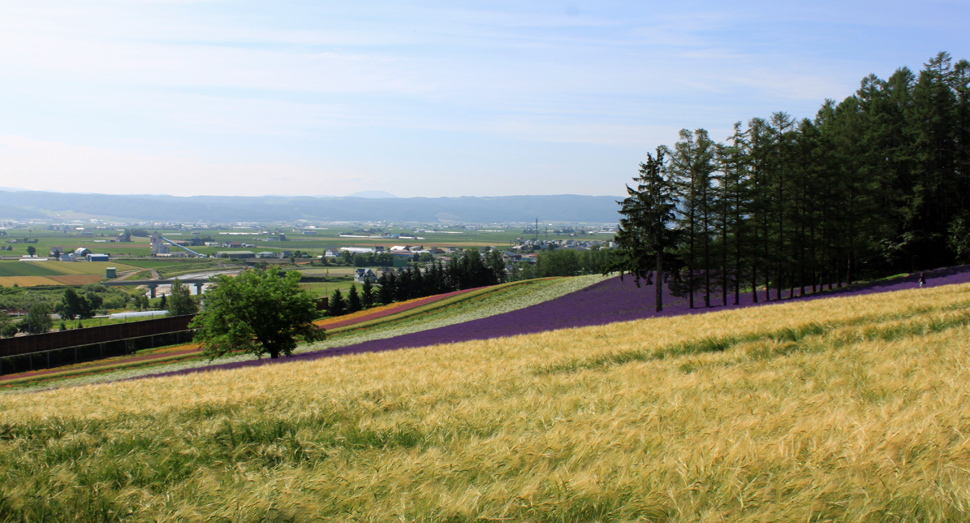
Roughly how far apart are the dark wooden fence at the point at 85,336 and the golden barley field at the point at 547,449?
147 feet

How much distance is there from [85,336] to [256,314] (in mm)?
28807

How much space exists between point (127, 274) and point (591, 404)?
213 metres

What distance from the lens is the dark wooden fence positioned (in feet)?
148

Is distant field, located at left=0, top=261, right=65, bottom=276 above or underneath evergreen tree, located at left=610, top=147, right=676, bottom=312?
underneath

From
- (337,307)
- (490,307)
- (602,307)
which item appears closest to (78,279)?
(337,307)

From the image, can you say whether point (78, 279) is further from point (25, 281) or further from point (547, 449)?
point (547, 449)

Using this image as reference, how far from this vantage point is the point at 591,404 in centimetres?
605

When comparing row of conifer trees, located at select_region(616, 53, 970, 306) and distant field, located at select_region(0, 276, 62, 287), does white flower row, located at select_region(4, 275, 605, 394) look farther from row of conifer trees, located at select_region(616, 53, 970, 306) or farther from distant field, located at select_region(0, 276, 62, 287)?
distant field, located at select_region(0, 276, 62, 287)

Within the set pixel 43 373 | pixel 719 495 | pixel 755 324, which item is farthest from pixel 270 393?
pixel 43 373

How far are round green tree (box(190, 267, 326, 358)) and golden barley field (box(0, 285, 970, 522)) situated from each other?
2274 centimetres

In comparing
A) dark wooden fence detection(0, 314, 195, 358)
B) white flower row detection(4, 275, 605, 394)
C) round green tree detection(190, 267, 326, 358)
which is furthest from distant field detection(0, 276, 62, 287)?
round green tree detection(190, 267, 326, 358)

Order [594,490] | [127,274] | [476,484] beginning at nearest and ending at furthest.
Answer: [594,490] → [476,484] → [127,274]

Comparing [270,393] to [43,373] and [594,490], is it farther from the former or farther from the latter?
[43,373]

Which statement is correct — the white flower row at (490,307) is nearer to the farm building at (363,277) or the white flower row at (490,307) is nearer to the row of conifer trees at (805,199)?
the row of conifer trees at (805,199)
